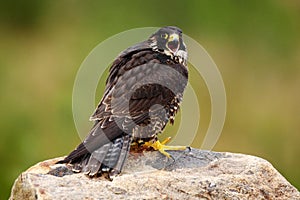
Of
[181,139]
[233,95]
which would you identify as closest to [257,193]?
[181,139]

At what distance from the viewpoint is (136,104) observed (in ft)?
21.0

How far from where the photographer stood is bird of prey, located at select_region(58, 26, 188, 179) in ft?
20.1

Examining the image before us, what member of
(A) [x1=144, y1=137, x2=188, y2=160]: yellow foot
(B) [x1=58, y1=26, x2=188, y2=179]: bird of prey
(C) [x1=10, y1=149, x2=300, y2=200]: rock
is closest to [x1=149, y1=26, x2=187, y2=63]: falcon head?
(B) [x1=58, y1=26, x2=188, y2=179]: bird of prey

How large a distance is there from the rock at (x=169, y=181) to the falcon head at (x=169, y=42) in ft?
2.47

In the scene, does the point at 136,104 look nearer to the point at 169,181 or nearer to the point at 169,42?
the point at 169,42

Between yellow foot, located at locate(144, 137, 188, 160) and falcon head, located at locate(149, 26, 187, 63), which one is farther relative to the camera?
falcon head, located at locate(149, 26, 187, 63)

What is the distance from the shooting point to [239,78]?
10.5 meters

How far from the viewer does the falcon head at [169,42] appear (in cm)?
673

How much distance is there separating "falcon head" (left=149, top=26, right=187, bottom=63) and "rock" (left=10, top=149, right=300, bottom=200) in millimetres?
753

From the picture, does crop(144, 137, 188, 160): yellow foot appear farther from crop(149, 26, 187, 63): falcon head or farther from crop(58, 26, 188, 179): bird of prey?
crop(149, 26, 187, 63): falcon head

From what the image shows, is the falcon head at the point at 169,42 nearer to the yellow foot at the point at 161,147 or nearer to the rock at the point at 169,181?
the yellow foot at the point at 161,147

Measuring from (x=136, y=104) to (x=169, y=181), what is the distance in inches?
29.3

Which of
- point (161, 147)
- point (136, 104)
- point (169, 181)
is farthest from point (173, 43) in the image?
point (169, 181)

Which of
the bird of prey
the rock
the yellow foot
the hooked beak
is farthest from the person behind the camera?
the hooked beak
